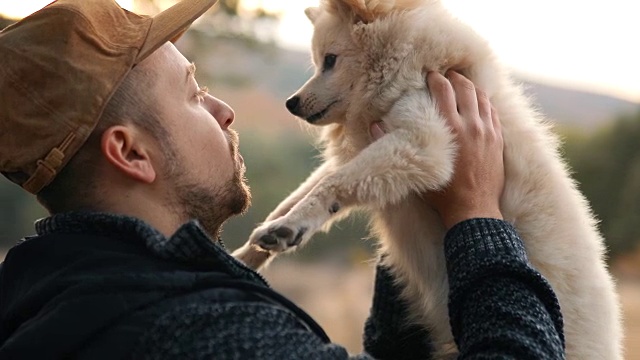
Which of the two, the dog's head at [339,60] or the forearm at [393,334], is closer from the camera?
the forearm at [393,334]

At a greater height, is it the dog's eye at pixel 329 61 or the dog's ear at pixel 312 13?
the dog's ear at pixel 312 13

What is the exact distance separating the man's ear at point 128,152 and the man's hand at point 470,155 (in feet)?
2.21

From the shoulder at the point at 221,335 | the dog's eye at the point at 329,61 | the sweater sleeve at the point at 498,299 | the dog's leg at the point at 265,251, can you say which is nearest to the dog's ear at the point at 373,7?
the dog's eye at the point at 329,61

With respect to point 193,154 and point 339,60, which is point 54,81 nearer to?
point 193,154

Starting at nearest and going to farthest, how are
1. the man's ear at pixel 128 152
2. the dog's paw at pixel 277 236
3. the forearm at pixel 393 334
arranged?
the man's ear at pixel 128 152, the dog's paw at pixel 277 236, the forearm at pixel 393 334

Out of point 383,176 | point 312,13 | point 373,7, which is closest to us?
point 383,176

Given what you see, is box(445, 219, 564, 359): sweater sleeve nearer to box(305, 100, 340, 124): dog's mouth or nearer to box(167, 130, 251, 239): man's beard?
box(167, 130, 251, 239): man's beard

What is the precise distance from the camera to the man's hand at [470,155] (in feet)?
5.86

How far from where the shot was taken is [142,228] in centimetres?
136

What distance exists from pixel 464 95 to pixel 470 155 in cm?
19

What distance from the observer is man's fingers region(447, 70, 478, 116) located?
6.46ft

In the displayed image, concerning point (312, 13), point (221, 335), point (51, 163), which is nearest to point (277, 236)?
point (51, 163)

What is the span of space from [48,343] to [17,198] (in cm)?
346

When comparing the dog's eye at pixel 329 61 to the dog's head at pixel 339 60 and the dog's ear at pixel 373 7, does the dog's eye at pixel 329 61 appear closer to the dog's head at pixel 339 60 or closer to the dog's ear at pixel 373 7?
the dog's head at pixel 339 60
